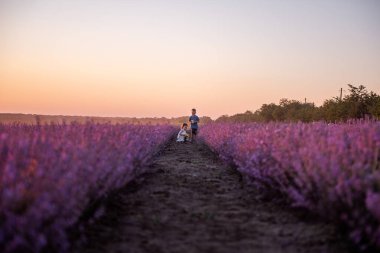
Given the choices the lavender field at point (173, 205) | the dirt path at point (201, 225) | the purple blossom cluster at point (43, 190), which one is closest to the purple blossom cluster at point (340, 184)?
the lavender field at point (173, 205)

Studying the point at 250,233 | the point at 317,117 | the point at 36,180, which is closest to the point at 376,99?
the point at 317,117

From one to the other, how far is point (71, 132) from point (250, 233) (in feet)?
9.54

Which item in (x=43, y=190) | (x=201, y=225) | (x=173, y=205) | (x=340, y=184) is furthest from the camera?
(x=173, y=205)

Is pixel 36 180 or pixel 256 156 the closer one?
pixel 36 180

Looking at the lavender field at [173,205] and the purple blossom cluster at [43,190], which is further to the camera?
the lavender field at [173,205]

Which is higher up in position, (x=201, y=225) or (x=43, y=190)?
(x=43, y=190)

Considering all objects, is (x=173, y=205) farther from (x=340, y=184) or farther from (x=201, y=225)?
(x=340, y=184)

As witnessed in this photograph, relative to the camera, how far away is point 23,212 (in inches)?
123

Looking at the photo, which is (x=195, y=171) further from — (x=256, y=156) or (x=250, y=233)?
(x=250, y=233)

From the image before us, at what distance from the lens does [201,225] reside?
474 cm

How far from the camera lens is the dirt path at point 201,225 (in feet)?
13.3

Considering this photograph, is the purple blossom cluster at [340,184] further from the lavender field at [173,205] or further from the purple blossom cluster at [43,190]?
the purple blossom cluster at [43,190]

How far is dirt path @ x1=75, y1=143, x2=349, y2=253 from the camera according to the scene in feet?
13.3

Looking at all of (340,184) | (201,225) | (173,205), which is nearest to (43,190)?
(201,225)
